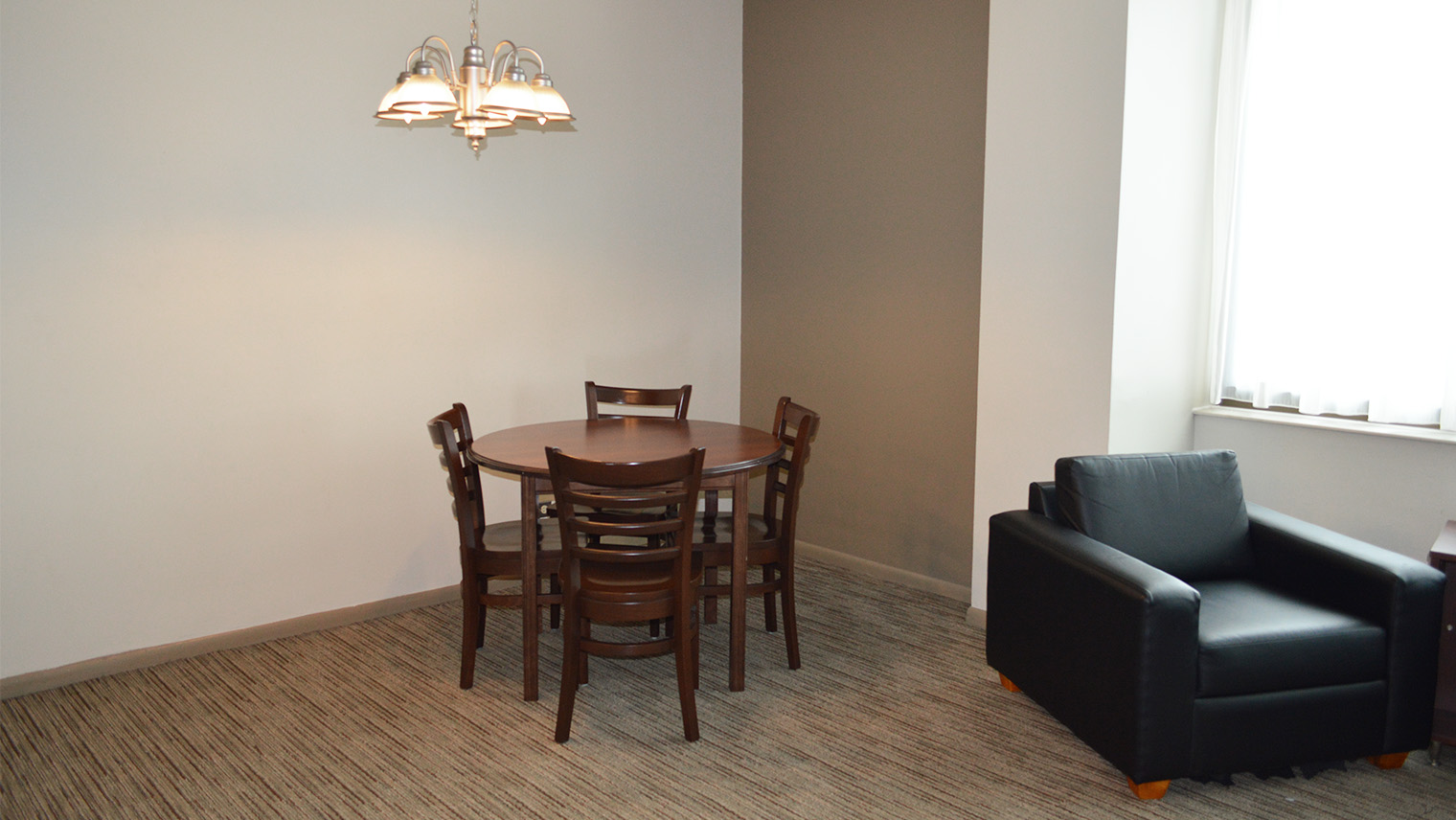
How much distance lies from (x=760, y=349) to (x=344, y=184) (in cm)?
230

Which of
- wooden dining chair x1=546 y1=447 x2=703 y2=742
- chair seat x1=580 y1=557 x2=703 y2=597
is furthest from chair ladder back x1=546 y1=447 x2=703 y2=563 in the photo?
chair seat x1=580 y1=557 x2=703 y2=597

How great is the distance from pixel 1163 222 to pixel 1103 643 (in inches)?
69.7

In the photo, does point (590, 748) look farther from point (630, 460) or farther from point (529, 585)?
point (630, 460)

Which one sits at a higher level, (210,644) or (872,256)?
(872,256)

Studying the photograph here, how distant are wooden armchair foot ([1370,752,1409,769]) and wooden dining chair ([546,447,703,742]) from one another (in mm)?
2017

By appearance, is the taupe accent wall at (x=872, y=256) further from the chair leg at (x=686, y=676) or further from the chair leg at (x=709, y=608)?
the chair leg at (x=686, y=676)

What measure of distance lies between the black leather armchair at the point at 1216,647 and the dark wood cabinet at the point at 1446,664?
0.18ft

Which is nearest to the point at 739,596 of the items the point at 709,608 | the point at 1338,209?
the point at 709,608

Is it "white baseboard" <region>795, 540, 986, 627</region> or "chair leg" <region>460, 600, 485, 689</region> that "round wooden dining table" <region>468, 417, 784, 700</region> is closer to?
"chair leg" <region>460, 600, 485, 689</region>

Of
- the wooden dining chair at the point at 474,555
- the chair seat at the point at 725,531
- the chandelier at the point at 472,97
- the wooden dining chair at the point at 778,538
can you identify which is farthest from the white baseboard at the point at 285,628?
the chandelier at the point at 472,97

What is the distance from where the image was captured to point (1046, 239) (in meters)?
3.74

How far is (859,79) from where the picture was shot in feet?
15.4

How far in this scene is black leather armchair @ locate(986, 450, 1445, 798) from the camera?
2621 millimetres

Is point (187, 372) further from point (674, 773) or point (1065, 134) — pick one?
point (1065, 134)
